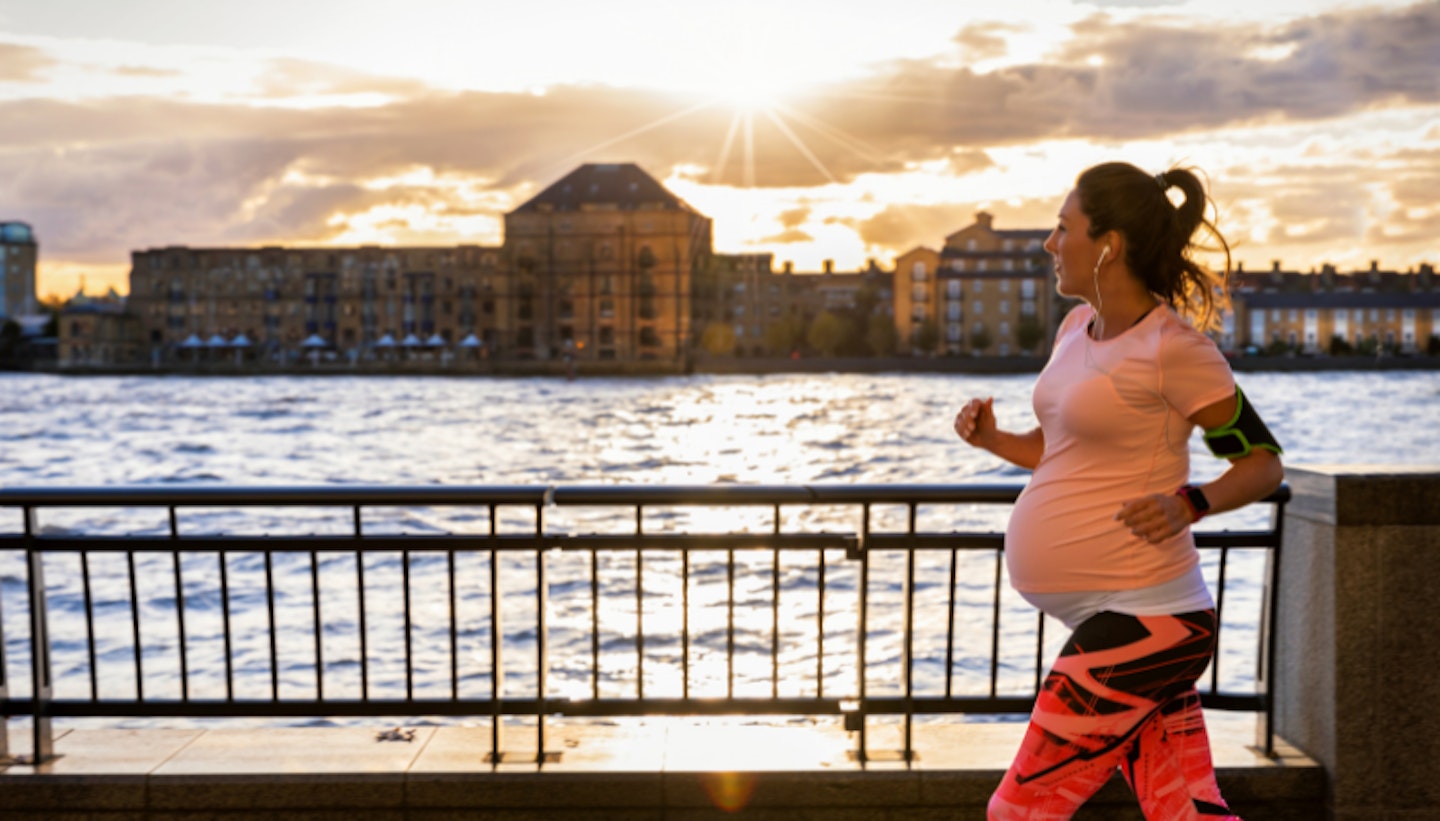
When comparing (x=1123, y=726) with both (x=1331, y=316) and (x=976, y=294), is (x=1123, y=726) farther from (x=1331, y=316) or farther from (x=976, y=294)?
(x=1331, y=316)

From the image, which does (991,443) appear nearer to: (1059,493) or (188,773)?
(1059,493)

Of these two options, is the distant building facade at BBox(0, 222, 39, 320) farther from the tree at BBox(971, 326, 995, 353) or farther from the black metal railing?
the black metal railing

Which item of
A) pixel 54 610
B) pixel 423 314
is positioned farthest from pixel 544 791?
pixel 423 314

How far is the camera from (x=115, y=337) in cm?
13012

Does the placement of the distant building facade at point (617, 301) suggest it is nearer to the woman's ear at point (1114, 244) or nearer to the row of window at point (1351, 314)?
the row of window at point (1351, 314)

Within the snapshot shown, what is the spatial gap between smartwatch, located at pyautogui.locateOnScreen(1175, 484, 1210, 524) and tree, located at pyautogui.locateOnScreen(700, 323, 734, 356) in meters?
121

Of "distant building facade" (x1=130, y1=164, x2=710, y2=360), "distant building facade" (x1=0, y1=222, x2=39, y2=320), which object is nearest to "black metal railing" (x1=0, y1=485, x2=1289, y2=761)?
"distant building facade" (x1=130, y1=164, x2=710, y2=360)

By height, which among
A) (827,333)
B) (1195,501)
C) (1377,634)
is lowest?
(827,333)

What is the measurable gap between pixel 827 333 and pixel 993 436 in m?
121

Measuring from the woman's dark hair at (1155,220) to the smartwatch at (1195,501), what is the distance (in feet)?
1.31

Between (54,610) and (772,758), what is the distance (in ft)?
60.3

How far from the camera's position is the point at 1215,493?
2.48 metres

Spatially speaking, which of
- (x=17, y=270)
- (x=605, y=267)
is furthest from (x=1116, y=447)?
(x=17, y=270)

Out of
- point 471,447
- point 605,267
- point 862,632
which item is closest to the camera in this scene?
point 862,632
